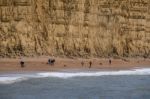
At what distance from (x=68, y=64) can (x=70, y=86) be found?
12955mm

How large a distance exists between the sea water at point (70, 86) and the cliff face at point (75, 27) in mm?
8015

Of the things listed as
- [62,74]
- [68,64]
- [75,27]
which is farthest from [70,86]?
[75,27]

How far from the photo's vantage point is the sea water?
22.0 metres

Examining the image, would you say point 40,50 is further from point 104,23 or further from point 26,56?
point 104,23

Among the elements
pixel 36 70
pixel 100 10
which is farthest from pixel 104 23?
pixel 36 70

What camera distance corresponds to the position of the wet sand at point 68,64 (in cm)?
3438

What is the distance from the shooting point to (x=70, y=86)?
2573 centimetres

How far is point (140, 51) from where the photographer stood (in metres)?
47.2

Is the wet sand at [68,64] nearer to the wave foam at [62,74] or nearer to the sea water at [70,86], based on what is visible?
the wave foam at [62,74]

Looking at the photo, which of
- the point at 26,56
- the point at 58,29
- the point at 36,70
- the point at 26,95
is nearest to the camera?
the point at 26,95

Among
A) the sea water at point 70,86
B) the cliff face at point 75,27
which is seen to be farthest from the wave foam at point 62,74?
the cliff face at point 75,27

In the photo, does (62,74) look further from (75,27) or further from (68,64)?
(75,27)

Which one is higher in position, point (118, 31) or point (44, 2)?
point (44, 2)

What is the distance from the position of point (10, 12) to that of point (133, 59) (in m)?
14.5
